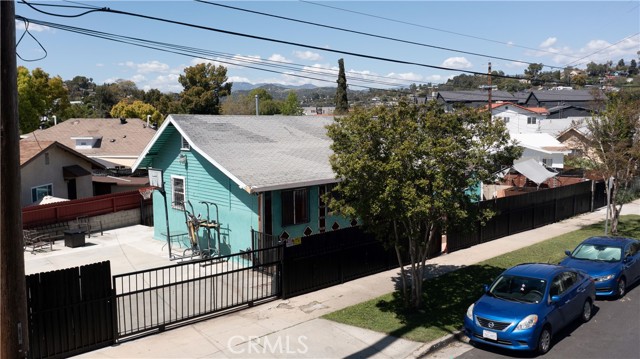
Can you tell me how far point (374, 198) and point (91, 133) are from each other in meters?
35.2

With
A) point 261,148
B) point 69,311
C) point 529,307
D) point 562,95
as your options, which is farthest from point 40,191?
point 562,95

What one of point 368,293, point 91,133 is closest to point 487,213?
point 368,293

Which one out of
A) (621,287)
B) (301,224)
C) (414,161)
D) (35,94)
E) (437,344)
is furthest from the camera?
(35,94)

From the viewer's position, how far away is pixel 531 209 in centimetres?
2339

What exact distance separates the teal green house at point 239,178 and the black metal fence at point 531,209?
15.1 feet

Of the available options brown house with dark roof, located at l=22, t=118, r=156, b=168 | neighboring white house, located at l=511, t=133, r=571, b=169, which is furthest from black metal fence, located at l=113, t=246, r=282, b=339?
neighboring white house, located at l=511, t=133, r=571, b=169

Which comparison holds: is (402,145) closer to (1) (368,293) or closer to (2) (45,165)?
(1) (368,293)

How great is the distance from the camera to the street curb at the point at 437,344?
34.7 ft

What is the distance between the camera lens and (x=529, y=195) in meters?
23.0

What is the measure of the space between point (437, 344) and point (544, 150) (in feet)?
97.6

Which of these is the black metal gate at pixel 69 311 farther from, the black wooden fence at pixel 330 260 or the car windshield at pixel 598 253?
the car windshield at pixel 598 253

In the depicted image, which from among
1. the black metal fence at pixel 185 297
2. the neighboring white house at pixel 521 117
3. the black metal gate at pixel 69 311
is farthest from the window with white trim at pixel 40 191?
the neighboring white house at pixel 521 117

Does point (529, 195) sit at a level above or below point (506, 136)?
below

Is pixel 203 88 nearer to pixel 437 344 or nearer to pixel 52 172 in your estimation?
pixel 52 172
